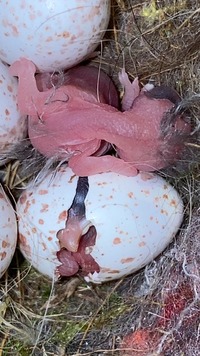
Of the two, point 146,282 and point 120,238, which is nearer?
point 120,238

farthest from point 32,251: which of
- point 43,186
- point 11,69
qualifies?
point 11,69

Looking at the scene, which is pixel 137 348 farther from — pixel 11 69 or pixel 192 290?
pixel 11 69

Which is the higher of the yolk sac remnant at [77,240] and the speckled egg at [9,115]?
the speckled egg at [9,115]

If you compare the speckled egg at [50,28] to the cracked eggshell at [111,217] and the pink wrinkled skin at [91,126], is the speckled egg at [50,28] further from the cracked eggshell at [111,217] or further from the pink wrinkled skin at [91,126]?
the cracked eggshell at [111,217]

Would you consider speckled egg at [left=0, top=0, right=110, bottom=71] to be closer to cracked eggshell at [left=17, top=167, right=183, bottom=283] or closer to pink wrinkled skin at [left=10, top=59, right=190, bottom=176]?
pink wrinkled skin at [left=10, top=59, right=190, bottom=176]

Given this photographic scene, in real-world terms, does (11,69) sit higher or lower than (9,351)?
higher

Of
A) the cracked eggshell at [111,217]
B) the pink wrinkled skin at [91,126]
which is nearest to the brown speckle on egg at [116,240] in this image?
the cracked eggshell at [111,217]

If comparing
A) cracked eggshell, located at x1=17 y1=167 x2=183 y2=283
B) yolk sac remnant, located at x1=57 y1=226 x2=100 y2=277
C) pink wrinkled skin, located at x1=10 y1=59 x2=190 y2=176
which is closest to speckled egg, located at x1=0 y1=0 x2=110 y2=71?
pink wrinkled skin, located at x1=10 y1=59 x2=190 y2=176
